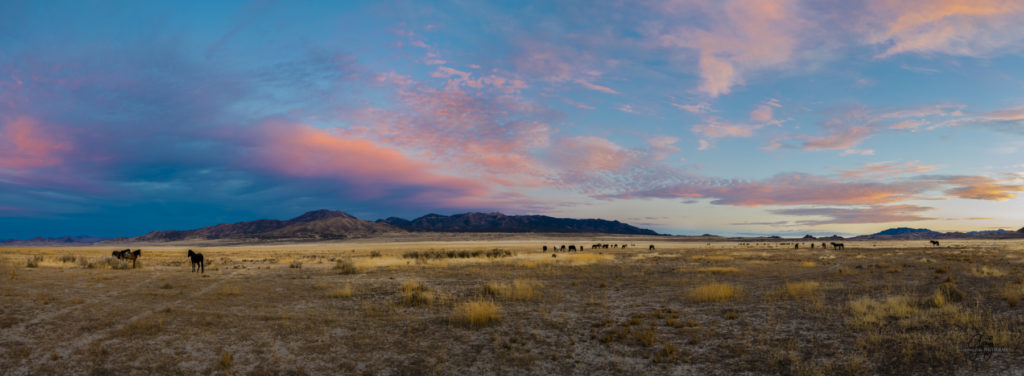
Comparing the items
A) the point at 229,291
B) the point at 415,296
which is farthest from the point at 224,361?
the point at 229,291

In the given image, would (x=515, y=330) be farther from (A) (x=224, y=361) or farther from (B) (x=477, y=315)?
(A) (x=224, y=361)

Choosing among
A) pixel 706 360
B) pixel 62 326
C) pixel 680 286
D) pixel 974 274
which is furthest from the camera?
pixel 974 274

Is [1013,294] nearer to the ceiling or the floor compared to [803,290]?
nearer to the ceiling

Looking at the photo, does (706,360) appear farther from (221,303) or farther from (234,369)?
(221,303)

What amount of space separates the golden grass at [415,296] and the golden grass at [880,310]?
1356 cm

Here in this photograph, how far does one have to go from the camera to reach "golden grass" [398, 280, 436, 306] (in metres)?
18.1

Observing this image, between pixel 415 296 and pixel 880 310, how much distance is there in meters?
15.3

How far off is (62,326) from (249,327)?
4.95 meters

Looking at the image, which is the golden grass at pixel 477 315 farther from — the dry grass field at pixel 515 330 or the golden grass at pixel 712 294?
the golden grass at pixel 712 294

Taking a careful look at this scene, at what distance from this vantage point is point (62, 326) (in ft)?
43.9

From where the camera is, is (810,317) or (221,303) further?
(221,303)

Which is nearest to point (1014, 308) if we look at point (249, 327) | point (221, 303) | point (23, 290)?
point (249, 327)

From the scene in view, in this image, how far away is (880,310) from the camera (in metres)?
13.8

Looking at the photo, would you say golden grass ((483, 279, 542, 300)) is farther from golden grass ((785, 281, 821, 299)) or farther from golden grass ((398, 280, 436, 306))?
golden grass ((785, 281, 821, 299))
